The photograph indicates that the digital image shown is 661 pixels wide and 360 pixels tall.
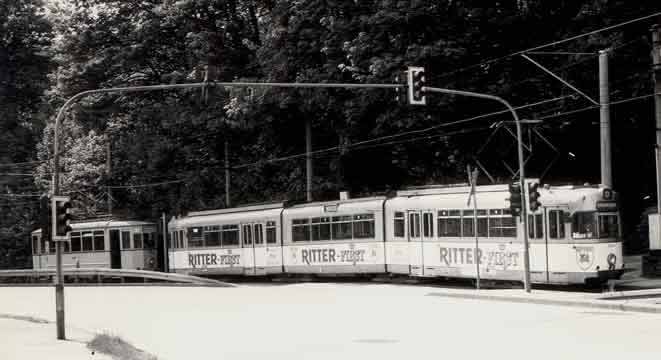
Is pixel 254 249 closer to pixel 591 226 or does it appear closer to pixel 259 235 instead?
pixel 259 235

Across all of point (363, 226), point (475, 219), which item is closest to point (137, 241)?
point (363, 226)

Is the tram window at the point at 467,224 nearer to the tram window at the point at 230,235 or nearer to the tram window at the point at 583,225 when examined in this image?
the tram window at the point at 583,225

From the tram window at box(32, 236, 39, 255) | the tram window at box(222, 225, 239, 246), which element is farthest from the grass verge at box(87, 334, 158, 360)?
the tram window at box(32, 236, 39, 255)

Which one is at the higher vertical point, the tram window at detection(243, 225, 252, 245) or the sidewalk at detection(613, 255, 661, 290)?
the tram window at detection(243, 225, 252, 245)

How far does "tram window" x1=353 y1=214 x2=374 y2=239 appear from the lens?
35.4 meters

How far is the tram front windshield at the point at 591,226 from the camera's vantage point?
1097 inches

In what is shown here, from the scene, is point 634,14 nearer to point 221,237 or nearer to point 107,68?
point 221,237

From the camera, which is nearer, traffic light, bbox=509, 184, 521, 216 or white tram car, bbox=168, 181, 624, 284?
traffic light, bbox=509, 184, 521, 216

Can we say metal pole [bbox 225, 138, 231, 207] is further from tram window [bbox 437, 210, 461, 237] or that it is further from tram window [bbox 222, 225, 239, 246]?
tram window [bbox 437, 210, 461, 237]

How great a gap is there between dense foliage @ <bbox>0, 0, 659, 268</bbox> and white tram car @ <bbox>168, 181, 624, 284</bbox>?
3.24 metres

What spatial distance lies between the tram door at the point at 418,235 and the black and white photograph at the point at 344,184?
0.11 meters

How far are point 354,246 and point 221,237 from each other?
325 inches

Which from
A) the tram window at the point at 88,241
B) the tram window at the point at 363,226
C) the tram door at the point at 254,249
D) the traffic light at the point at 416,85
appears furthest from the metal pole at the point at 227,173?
the traffic light at the point at 416,85

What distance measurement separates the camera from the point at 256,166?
52.5m
